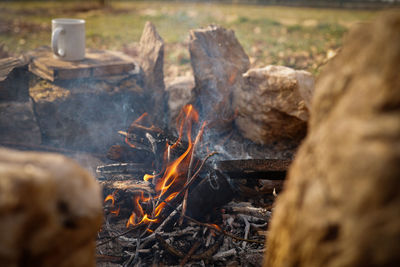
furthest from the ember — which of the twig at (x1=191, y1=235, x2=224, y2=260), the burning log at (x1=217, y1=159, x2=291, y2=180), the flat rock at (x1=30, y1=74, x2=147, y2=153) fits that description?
the flat rock at (x1=30, y1=74, x2=147, y2=153)

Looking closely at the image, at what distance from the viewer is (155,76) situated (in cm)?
385

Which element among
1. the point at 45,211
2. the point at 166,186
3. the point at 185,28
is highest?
the point at 185,28

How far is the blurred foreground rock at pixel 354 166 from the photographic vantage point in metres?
1.00

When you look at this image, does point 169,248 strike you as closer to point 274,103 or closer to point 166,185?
point 166,185

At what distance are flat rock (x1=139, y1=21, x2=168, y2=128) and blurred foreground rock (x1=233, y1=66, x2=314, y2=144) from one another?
85cm

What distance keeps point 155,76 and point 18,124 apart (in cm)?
151

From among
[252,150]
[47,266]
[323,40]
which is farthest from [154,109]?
[323,40]

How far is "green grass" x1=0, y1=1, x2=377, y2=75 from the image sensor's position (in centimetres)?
713

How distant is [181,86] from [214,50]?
576 mm

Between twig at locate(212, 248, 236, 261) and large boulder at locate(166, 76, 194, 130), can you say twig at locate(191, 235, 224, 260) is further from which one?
large boulder at locate(166, 76, 194, 130)

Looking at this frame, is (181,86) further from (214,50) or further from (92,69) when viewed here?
(92,69)

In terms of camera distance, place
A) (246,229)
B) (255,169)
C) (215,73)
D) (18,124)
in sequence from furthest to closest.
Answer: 1. (215,73)
2. (18,124)
3. (255,169)
4. (246,229)

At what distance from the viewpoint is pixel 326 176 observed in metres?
1.15

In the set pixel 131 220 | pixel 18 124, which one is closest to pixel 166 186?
pixel 131 220
